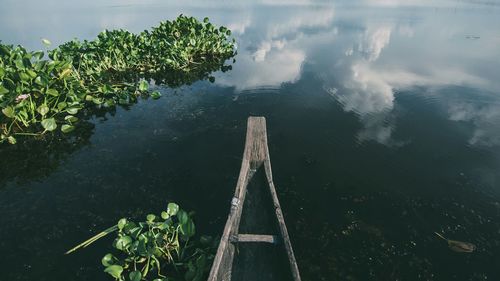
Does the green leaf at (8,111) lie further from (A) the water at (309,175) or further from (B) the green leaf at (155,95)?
(B) the green leaf at (155,95)

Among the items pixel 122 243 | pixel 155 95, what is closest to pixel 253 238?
pixel 122 243

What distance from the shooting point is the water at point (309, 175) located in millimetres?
5988

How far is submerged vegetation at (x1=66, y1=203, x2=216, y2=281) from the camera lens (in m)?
4.97

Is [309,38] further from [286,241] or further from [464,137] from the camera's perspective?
[286,241]

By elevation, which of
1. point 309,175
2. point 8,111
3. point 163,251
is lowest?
point 309,175

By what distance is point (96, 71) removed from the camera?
600 inches

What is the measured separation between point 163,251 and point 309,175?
5068mm

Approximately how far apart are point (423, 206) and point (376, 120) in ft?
18.4

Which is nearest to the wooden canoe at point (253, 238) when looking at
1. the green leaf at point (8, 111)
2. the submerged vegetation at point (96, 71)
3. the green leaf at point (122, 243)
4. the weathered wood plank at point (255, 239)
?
the weathered wood plank at point (255, 239)

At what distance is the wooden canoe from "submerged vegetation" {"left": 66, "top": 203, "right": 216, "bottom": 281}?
2.03 feet

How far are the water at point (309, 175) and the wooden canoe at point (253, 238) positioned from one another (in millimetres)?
1130

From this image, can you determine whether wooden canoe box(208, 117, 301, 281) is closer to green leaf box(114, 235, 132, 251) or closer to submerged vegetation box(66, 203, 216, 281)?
submerged vegetation box(66, 203, 216, 281)

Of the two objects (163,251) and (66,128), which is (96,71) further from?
(163,251)

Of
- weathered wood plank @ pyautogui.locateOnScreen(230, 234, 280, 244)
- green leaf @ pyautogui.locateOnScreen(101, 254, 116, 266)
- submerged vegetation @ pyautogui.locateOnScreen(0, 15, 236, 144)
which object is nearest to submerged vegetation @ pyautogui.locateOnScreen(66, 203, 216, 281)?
green leaf @ pyautogui.locateOnScreen(101, 254, 116, 266)
